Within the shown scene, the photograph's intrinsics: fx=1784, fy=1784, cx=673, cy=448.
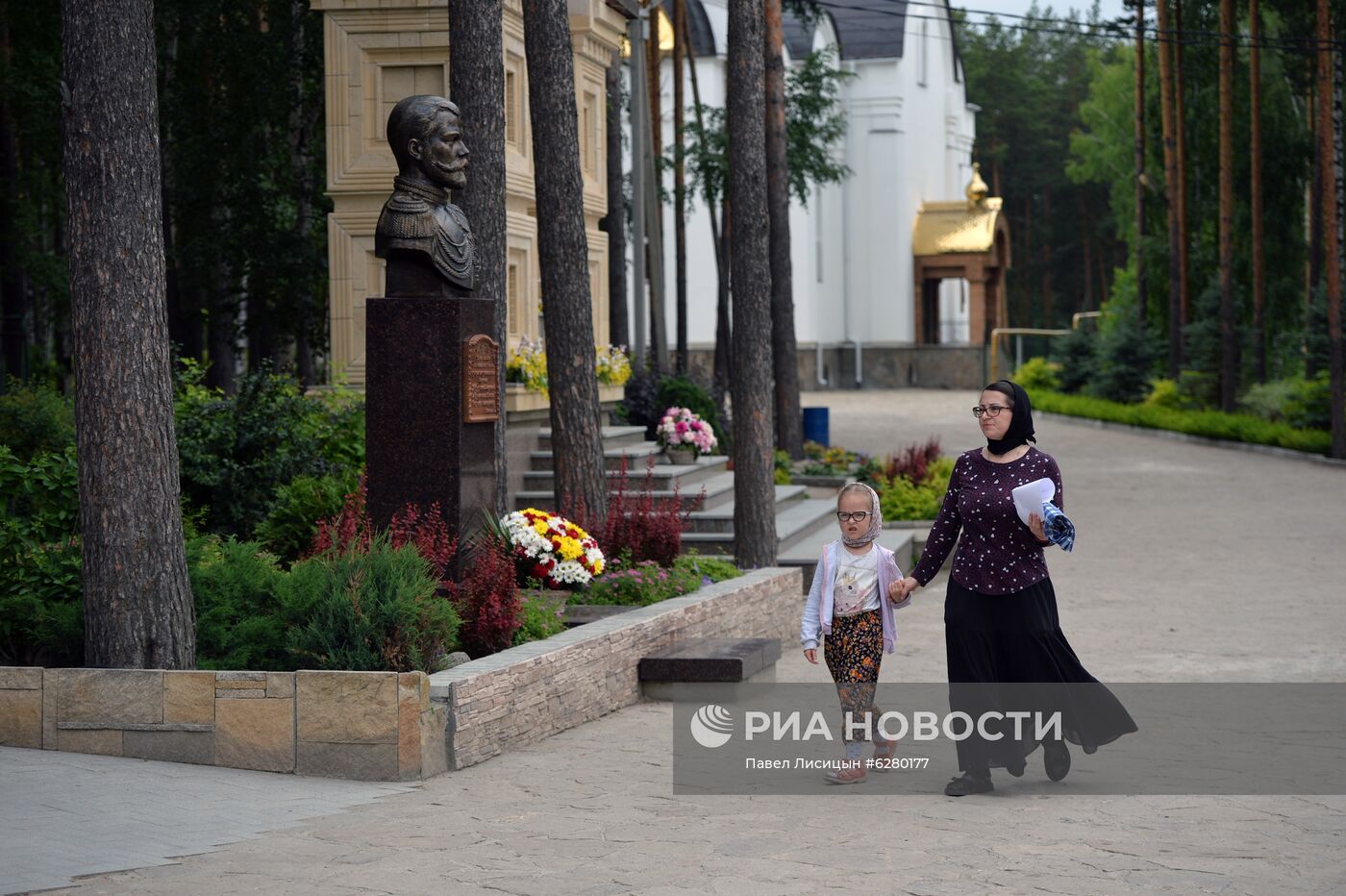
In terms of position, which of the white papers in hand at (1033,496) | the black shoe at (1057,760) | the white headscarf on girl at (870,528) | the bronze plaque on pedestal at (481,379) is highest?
the bronze plaque on pedestal at (481,379)

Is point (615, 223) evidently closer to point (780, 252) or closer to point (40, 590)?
point (780, 252)

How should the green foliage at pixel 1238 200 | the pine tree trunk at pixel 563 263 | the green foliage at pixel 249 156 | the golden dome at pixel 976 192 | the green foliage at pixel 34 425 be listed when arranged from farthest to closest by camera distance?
the golden dome at pixel 976 192 → the green foliage at pixel 1238 200 → the green foliage at pixel 249 156 → the green foliage at pixel 34 425 → the pine tree trunk at pixel 563 263

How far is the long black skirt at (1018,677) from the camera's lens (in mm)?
7582

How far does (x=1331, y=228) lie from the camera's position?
29562 mm

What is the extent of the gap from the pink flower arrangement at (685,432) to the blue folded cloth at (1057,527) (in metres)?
Answer: 12.6

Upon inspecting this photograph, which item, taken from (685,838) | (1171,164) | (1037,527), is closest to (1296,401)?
(1171,164)

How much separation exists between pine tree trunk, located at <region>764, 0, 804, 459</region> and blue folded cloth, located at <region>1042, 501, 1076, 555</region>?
18546mm

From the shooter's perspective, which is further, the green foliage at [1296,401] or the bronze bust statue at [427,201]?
the green foliage at [1296,401]

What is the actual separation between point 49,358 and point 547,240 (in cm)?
2032

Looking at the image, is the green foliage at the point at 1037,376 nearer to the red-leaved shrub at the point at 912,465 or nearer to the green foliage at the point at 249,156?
the red-leaved shrub at the point at 912,465

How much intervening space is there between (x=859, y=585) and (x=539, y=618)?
295 centimetres

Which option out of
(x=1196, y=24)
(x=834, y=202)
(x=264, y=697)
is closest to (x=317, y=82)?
(x=264, y=697)

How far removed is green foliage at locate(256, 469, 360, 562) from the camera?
12922 mm

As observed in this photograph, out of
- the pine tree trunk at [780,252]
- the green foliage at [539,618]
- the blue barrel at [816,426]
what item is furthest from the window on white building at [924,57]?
the green foliage at [539,618]
